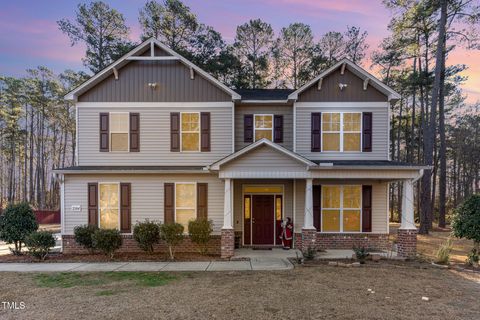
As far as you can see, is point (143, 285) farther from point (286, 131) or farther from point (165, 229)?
point (286, 131)

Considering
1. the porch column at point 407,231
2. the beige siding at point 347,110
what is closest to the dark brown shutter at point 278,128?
the beige siding at point 347,110

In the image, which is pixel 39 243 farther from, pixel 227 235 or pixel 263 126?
pixel 263 126

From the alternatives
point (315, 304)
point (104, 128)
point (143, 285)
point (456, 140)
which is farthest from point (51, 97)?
point (456, 140)

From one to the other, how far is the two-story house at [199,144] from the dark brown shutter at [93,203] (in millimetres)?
40

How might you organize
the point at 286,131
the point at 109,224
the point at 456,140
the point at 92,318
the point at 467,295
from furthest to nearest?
the point at 456,140, the point at 286,131, the point at 109,224, the point at 467,295, the point at 92,318

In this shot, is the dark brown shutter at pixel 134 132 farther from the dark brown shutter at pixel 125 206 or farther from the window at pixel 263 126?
the window at pixel 263 126

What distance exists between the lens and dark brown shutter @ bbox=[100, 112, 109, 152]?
40.1 feet

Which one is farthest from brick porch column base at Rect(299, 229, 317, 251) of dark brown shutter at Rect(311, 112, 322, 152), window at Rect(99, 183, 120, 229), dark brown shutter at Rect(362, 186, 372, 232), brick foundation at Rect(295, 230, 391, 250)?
window at Rect(99, 183, 120, 229)

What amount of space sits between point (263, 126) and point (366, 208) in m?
5.49

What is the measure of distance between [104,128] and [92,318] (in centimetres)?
852

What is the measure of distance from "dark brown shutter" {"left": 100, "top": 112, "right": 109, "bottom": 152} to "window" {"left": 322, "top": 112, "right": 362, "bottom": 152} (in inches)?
356

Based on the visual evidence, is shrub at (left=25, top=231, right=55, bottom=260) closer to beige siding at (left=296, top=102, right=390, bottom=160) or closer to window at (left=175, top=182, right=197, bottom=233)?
window at (left=175, top=182, right=197, bottom=233)

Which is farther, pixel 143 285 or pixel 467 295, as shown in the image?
pixel 143 285

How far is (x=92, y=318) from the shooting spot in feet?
17.8
